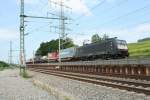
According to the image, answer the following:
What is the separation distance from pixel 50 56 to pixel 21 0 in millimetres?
35924

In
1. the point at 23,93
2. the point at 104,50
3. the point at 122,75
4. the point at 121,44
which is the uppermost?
the point at 121,44

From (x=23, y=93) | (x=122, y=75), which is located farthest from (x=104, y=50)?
(x=23, y=93)

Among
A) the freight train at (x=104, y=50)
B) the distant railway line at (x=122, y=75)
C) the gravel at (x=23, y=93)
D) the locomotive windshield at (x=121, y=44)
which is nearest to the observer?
the gravel at (x=23, y=93)

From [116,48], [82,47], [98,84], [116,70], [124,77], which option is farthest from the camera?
[82,47]

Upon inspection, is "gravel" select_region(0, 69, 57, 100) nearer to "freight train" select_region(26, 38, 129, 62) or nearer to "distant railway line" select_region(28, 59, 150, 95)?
"distant railway line" select_region(28, 59, 150, 95)

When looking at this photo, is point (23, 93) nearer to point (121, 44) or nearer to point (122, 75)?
point (122, 75)

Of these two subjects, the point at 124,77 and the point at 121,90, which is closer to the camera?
the point at 121,90

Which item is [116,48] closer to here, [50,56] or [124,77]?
[124,77]

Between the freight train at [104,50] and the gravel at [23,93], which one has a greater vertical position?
the freight train at [104,50]

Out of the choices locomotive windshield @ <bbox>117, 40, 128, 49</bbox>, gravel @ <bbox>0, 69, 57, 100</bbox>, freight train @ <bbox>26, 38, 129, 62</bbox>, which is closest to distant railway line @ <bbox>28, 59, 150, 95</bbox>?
freight train @ <bbox>26, 38, 129, 62</bbox>

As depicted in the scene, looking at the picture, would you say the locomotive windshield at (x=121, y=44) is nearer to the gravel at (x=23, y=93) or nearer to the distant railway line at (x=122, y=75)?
the distant railway line at (x=122, y=75)

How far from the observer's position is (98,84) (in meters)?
23.5

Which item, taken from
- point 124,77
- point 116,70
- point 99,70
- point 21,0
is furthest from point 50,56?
point 124,77

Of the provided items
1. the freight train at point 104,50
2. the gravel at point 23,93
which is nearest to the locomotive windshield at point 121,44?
the freight train at point 104,50
